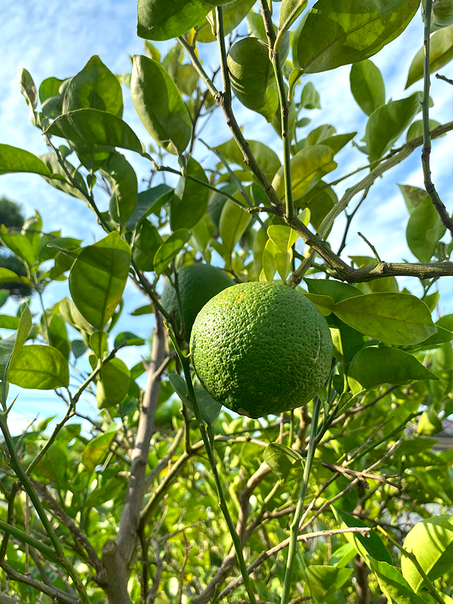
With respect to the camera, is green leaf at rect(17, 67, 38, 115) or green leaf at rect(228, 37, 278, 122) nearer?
green leaf at rect(228, 37, 278, 122)

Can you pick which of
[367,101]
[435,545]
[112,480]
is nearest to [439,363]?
[435,545]

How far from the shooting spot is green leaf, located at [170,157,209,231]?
2.34ft

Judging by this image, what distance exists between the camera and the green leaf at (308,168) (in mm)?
690

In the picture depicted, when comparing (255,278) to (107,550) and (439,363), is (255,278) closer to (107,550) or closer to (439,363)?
(439,363)

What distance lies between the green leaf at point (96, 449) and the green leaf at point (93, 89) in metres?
0.62

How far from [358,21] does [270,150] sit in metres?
0.37

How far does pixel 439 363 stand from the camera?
2.98ft

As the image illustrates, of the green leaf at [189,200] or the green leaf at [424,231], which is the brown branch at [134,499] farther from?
the green leaf at [424,231]

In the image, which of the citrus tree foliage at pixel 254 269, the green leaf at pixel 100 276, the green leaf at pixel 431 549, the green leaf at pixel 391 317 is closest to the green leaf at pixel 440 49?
the citrus tree foliage at pixel 254 269

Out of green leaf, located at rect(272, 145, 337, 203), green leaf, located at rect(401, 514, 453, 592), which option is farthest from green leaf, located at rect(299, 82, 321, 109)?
green leaf, located at rect(401, 514, 453, 592)

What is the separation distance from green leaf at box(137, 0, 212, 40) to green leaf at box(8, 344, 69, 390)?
1.54 ft

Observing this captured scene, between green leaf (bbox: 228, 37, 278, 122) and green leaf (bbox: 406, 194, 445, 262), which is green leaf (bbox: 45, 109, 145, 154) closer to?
green leaf (bbox: 228, 37, 278, 122)

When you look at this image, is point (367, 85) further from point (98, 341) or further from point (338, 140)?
point (98, 341)

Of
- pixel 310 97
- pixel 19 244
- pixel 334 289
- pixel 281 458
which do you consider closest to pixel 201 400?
pixel 281 458
